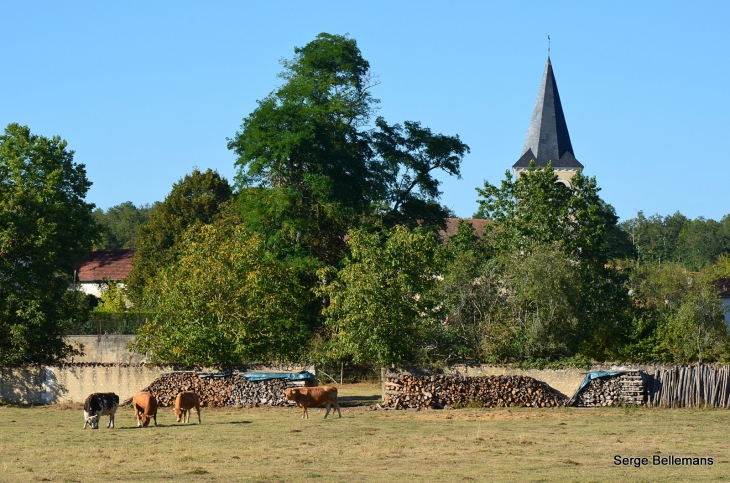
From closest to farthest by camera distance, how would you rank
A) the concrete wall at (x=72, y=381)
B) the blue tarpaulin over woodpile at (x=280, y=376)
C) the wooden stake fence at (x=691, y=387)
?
the wooden stake fence at (x=691, y=387)
the blue tarpaulin over woodpile at (x=280, y=376)
the concrete wall at (x=72, y=381)

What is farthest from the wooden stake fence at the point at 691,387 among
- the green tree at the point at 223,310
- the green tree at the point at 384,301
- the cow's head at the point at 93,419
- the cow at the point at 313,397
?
the cow's head at the point at 93,419

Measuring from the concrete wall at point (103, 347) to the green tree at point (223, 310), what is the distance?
16.9 m

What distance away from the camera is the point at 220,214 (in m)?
65.4

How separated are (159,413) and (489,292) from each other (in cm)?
1296

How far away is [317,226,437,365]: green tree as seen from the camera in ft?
106

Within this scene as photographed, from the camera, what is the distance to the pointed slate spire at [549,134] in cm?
7225

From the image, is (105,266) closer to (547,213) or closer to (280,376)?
(547,213)

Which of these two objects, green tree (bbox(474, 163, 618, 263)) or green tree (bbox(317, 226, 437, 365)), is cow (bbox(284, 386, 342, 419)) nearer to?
green tree (bbox(317, 226, 437, 365))

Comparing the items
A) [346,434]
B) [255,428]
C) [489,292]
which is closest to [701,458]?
[346,434]

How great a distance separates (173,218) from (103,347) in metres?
17.9

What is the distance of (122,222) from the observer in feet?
446

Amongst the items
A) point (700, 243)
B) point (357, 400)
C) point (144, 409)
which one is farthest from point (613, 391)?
point (700, 243)

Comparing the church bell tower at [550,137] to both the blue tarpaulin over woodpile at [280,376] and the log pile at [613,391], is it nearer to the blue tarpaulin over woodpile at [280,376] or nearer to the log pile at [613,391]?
the log pile at [613,391]

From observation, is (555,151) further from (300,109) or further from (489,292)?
(489,292)
